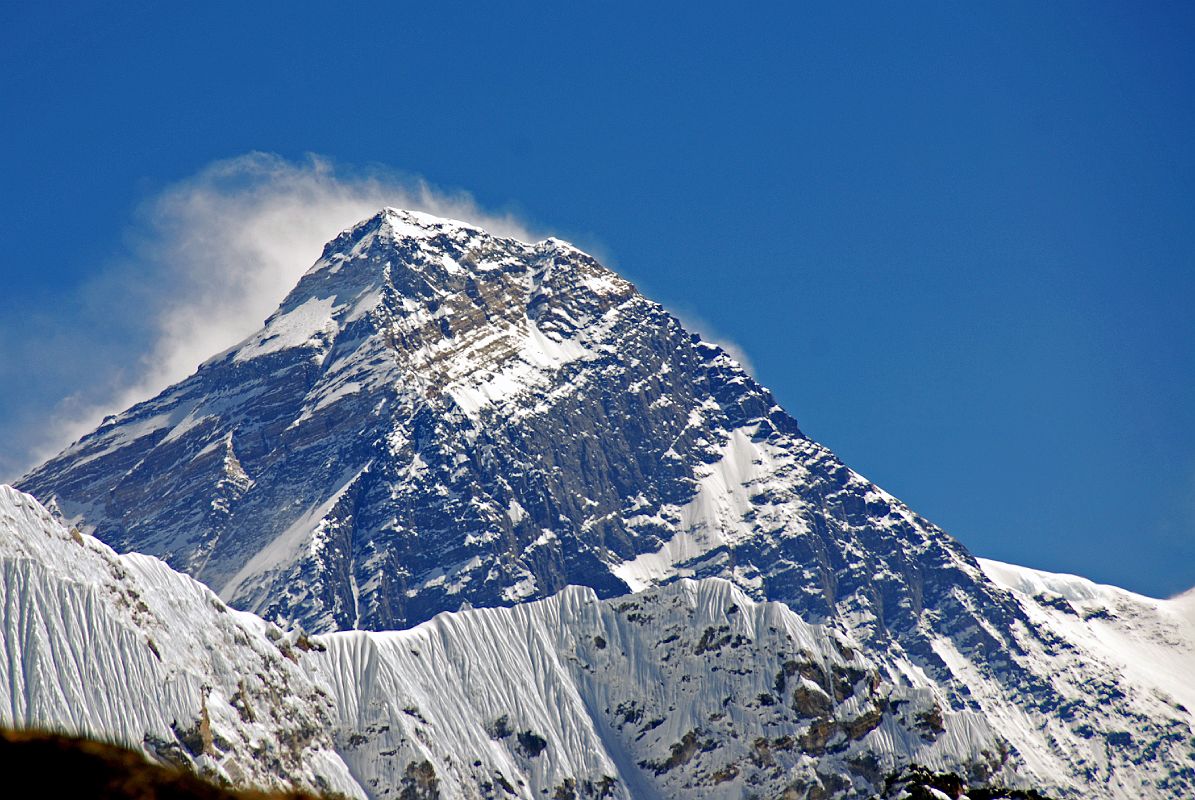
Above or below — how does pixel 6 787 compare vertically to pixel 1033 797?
below

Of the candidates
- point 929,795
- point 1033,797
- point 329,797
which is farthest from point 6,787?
point 1033,797

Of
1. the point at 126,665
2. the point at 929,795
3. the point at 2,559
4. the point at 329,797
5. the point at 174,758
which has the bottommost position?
the point at 329,797

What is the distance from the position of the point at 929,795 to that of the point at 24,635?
115 meters

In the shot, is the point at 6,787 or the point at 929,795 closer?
the point at 6,787

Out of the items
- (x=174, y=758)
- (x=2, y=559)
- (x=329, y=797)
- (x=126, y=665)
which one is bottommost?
(x=329, y=797)

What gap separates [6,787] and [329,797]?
3.24 metres

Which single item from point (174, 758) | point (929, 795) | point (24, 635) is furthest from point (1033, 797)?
point (24, 635)

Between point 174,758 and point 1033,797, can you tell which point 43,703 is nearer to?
point 174,758

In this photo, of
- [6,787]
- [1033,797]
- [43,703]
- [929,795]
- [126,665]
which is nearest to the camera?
[6,787]

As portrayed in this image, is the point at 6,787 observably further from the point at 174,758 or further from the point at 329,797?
the point at 174,758

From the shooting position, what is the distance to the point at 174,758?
188 metres

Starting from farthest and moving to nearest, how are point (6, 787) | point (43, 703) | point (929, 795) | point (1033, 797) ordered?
point (43, 703) < point (1033, 797) < point (929, 795) < point (6, 787)

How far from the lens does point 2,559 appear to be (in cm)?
19862

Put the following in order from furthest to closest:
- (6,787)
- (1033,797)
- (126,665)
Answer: (126,665), (1033,797), (6,787)
